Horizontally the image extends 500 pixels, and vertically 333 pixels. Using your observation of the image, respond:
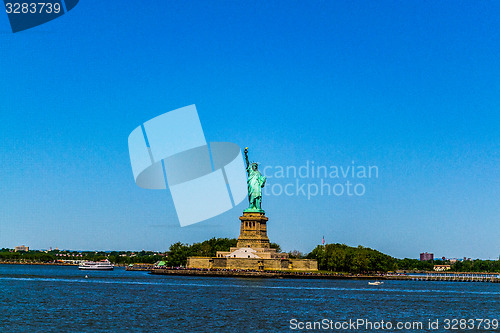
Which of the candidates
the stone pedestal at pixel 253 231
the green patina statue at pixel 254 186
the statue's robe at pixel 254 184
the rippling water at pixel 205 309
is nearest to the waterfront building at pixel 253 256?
the stone pedestal at pixel 253 231

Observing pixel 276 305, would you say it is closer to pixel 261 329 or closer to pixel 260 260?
pixel 261 329

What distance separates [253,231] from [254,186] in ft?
26.1

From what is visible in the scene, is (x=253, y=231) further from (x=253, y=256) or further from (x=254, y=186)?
(x=254, y=186)

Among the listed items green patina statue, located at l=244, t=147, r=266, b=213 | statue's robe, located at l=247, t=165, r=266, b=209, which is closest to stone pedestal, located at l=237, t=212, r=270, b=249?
green patina statue, located at l=244, t=147, r=266, b=213

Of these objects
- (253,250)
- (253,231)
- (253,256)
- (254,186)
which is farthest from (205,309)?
(254,186)

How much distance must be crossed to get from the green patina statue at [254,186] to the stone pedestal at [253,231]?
1.33m

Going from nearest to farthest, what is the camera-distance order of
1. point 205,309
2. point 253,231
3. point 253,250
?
point 205,309
point 253,250
point 253,231

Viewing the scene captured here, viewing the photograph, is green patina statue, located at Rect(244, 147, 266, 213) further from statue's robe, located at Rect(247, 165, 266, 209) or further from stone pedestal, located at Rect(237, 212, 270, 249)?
stone pedestal, located at Rect(237, 212, 270, 249)

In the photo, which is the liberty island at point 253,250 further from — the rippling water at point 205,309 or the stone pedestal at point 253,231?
the rippling water at point 205,309

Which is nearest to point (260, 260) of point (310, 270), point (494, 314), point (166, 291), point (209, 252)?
point (310, 270)

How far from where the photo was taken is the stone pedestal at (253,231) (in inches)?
4355

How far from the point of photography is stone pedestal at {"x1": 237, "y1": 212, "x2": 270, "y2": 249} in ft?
363

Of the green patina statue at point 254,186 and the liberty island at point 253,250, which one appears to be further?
the green patina statue at point 254,186

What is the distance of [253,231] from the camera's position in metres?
112
